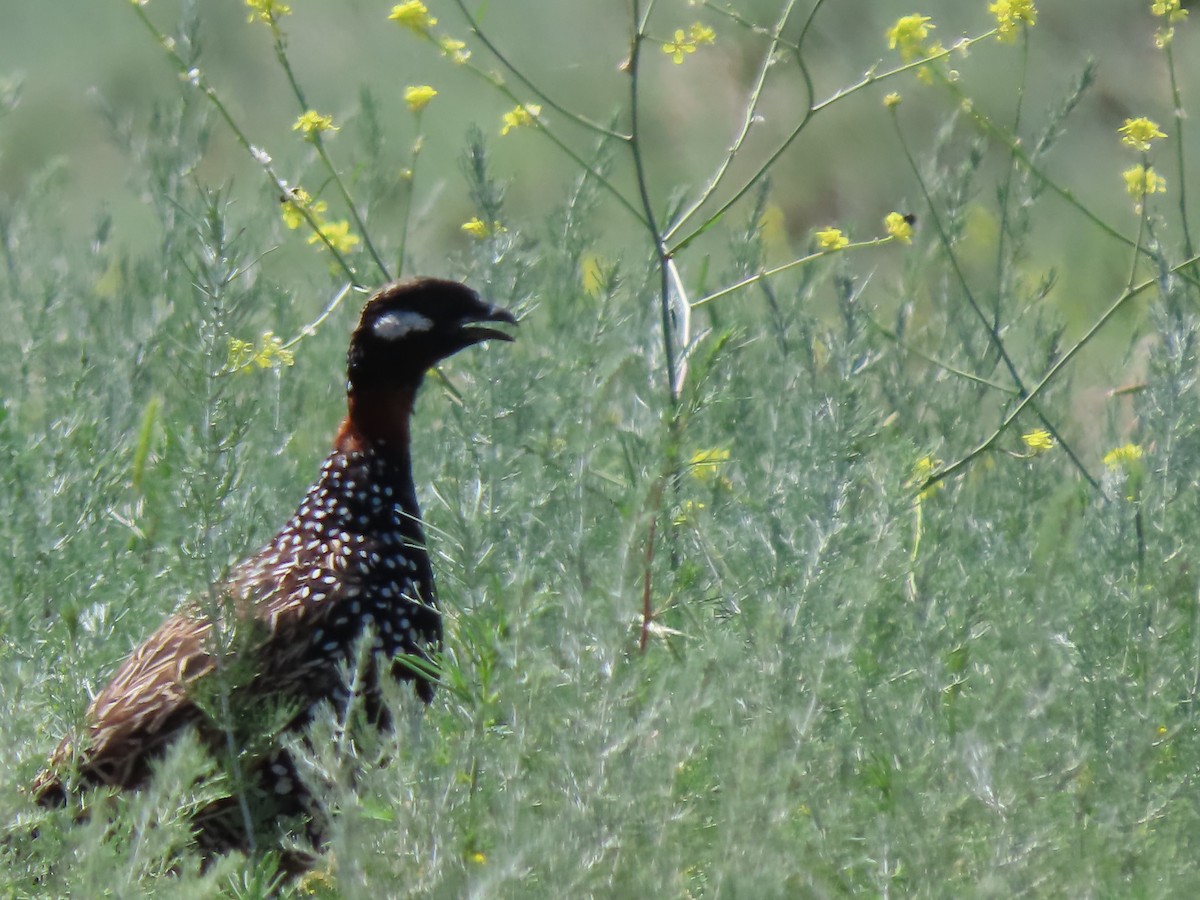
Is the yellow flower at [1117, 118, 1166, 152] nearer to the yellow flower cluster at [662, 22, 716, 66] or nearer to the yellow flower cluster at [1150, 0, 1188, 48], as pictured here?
the yellow flower cluster at [1150, 0, 1188, 48]

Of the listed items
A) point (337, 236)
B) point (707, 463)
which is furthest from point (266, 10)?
point (707, 463)

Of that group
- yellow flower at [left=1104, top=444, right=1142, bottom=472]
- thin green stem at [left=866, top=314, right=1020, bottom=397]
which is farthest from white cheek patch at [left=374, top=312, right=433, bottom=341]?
yellow flower at [left=1104, top=444, right=1142, bottom=472]

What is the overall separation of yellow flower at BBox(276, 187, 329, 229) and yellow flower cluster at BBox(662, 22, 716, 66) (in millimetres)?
875

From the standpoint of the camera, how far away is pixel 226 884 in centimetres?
316

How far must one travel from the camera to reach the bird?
3.19 metres

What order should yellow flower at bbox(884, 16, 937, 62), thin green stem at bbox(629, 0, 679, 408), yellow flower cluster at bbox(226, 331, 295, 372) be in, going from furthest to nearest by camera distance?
yellow flower at bbox(884, 16, 937, 62)
thin green stem at bbox(629, 0, 679, 408)
yellow flower cluster at bbox(226, 331, 295, 372)

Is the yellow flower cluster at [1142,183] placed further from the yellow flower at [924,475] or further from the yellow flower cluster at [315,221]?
the yellow flower cluster at [315,221]

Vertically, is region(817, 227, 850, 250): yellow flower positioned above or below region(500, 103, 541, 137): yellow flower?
below

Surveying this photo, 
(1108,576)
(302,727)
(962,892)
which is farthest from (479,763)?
(1108,576)

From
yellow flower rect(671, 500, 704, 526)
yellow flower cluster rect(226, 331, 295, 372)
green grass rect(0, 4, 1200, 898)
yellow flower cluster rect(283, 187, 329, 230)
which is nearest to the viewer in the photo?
green grass rect(0, 4, 1200, 898)

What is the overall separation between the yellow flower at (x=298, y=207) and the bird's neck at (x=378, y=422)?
1.34ft

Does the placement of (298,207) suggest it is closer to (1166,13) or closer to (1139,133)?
(1139,133)

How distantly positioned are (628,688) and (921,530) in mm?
1319

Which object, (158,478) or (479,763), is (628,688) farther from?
(158,478)
